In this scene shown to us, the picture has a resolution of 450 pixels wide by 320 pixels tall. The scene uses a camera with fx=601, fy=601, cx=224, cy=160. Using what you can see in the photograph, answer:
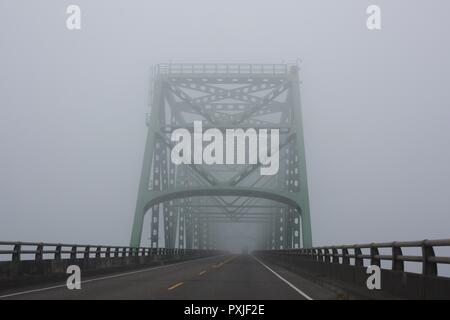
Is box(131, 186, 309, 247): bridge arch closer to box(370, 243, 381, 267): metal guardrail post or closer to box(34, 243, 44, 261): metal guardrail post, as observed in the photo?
box(34, 243, 44, 261): metal guardrail post

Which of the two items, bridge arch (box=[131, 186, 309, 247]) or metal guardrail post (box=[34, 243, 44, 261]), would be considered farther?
bridge arch (box=[131, 186, 309, 247])

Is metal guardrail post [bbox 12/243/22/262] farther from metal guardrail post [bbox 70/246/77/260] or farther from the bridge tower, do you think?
the bridge tower

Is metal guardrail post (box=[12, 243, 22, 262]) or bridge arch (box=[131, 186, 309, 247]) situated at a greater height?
bridge arch (box=[131, 186, 309, 247])

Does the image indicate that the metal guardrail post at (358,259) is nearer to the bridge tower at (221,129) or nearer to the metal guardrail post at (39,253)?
the metal guardrail post at (39,253)

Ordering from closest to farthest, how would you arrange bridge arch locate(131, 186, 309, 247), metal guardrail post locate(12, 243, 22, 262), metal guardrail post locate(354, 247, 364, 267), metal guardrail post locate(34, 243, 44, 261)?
metal guardrail post locate(354, 247, 364, 267) < metal guardrail post locate(12, 243, 22, 262) < metal guardrail post locate(34, 243, 44, 261) < bridge arch locate(131, 186, 309, 247)

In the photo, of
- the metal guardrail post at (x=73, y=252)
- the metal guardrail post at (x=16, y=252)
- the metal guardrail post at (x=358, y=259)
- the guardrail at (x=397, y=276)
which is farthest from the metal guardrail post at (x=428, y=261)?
the metal guardrail post at (x=73, y=252)

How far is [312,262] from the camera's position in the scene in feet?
84.4

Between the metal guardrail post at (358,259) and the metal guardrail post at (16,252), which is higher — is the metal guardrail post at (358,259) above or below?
below

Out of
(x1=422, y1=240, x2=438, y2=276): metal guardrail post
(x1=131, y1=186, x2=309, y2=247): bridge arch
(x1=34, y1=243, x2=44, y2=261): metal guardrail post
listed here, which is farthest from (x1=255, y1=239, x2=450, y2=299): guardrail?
(x1=131, y1=186, x2=309, y2=247): bridge arch

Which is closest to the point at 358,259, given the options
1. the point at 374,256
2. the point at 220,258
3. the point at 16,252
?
the point at 374,256

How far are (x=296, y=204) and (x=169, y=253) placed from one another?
14366 mm

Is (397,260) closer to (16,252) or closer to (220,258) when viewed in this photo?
(16,252)

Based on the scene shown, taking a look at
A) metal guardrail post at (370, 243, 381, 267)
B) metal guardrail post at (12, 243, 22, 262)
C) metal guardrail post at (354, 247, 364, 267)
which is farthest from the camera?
metal guardrail post at (12, 243, 22, 262)

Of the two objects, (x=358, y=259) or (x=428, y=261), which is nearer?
(x=428, y=261)
